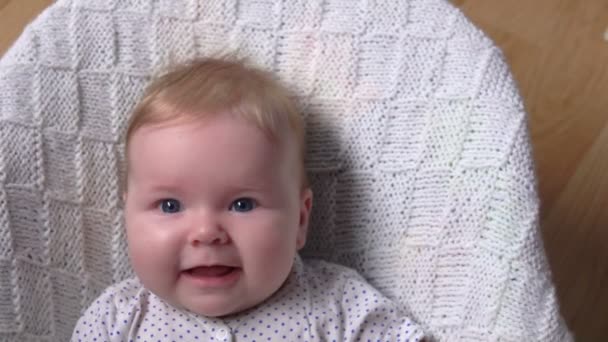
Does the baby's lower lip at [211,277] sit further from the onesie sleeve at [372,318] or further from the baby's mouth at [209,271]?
the onesie sleeve at [372,318]

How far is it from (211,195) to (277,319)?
0.19m

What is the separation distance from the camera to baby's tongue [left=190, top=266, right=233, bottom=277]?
36.4 inches

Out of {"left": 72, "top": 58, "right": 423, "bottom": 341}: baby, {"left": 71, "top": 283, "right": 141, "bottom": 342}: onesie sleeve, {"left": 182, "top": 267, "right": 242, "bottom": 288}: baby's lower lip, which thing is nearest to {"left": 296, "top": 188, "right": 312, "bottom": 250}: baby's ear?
{"left": 72, "top": 58, "right": 423, "bottom": 341}: baby

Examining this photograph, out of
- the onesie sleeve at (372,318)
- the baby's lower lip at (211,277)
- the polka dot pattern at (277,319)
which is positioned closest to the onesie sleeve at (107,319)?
the polka dot pattern at (277,319)

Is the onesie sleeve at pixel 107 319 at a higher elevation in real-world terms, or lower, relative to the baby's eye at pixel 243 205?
lower

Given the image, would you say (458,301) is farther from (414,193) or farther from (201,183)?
(201,183)

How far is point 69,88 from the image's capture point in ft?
3.40

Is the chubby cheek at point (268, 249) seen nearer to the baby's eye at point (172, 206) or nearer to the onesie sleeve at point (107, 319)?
the baby's eye at point (172, 206)

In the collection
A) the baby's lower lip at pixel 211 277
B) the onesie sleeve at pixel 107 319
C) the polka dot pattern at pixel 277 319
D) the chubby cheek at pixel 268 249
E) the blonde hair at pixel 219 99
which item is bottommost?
the onesie sleeve at pixel 107 319

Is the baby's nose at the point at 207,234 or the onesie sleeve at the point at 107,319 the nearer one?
the baby's nose at the point at 207,234

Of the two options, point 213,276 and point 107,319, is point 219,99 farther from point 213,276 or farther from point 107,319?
point 107,319

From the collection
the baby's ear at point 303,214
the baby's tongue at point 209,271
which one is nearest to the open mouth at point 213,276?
the baby's tongue at point 209,271

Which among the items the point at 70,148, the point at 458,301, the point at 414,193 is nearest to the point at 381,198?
the point at 414,193

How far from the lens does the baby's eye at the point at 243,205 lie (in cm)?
93
